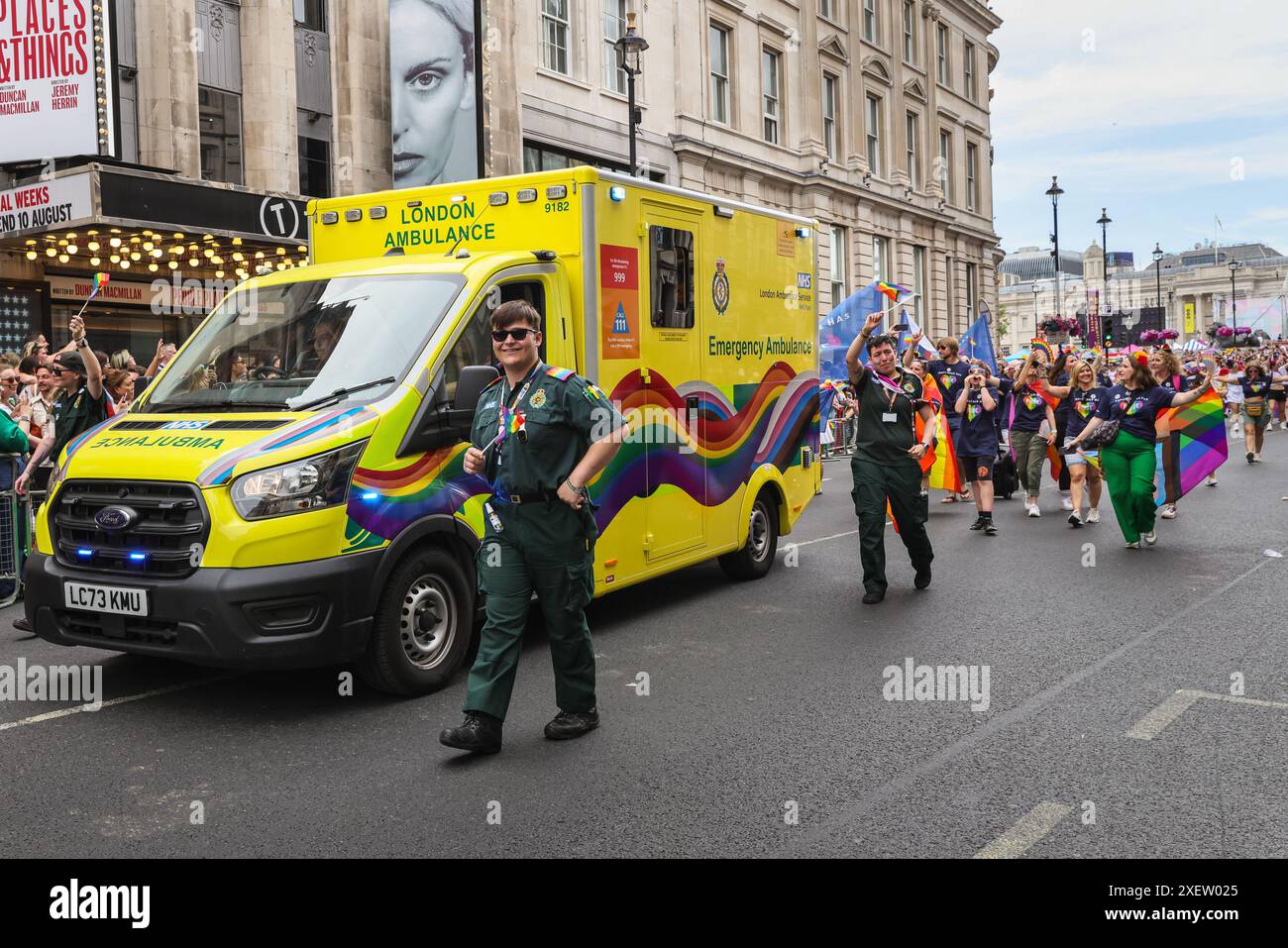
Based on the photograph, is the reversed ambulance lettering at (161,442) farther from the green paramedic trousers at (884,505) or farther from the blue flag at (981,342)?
the blue flag at (981,342)

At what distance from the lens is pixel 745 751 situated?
16.8ft

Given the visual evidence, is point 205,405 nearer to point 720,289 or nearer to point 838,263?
point 720,289

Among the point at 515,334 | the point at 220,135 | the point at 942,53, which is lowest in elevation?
the point at 515,334

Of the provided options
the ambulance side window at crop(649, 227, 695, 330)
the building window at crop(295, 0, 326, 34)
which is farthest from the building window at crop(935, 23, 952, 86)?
the ambulance side window at crop(649, 227, 695, 330)

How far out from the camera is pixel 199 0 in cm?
1839

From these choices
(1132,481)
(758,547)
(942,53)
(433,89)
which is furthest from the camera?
(942,53)

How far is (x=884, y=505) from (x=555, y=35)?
19383 millimetres

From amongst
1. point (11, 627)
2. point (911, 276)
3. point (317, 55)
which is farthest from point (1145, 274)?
point (11, 627)

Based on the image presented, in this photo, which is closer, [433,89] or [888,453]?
[888,453]

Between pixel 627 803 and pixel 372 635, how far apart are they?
1835 mm

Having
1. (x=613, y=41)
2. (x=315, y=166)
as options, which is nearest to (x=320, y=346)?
(x=315, y=166)

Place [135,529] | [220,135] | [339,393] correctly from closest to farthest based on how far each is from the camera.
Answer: [135,529]
[339,393]
[220,135]

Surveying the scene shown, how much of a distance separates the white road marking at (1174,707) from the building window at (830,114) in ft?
103
